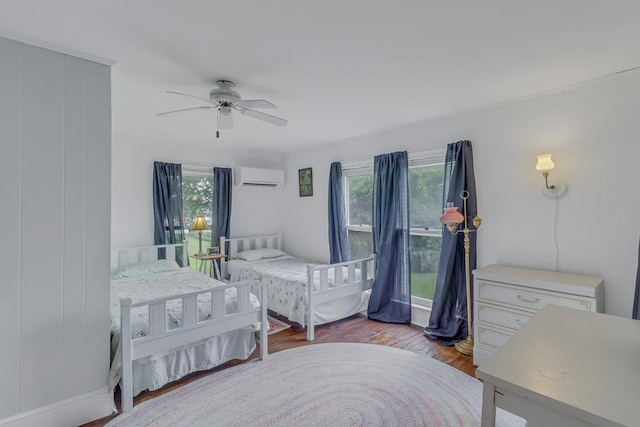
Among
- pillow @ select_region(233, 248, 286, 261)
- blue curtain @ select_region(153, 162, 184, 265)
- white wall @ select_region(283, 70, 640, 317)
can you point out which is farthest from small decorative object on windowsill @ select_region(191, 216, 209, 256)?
white wall @ select_region(283, 70, 640, 317)

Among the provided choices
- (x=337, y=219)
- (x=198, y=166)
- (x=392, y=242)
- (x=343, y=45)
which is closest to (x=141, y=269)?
(x=198, y=166)

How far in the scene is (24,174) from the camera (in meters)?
1.75

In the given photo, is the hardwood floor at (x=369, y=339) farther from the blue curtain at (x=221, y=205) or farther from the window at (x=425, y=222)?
the blue curtain at (x=221, y=205)

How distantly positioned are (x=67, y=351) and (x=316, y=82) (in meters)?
2.45

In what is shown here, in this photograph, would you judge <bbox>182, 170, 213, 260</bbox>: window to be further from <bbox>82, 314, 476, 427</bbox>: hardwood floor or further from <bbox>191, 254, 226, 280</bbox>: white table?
<bbox>82, 314, 476, 427</bbox>: hardwood floor

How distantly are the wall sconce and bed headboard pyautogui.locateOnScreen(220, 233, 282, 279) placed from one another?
12.6 feet

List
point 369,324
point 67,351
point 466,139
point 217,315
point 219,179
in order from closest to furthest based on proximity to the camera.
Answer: point 67,351 < point 217,315 < point 466,139 < point 369,324 < point 219,179

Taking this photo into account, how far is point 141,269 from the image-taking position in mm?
3502

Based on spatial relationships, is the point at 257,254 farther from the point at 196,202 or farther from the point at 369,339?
the point at 369,339

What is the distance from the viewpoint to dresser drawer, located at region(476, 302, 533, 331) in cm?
239

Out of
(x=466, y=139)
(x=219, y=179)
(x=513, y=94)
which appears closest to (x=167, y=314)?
(x=219, y=179)

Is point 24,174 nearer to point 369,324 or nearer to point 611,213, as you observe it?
point 369,324

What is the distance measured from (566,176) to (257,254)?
12.3ft

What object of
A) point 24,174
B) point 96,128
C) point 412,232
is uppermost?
point 96,128
